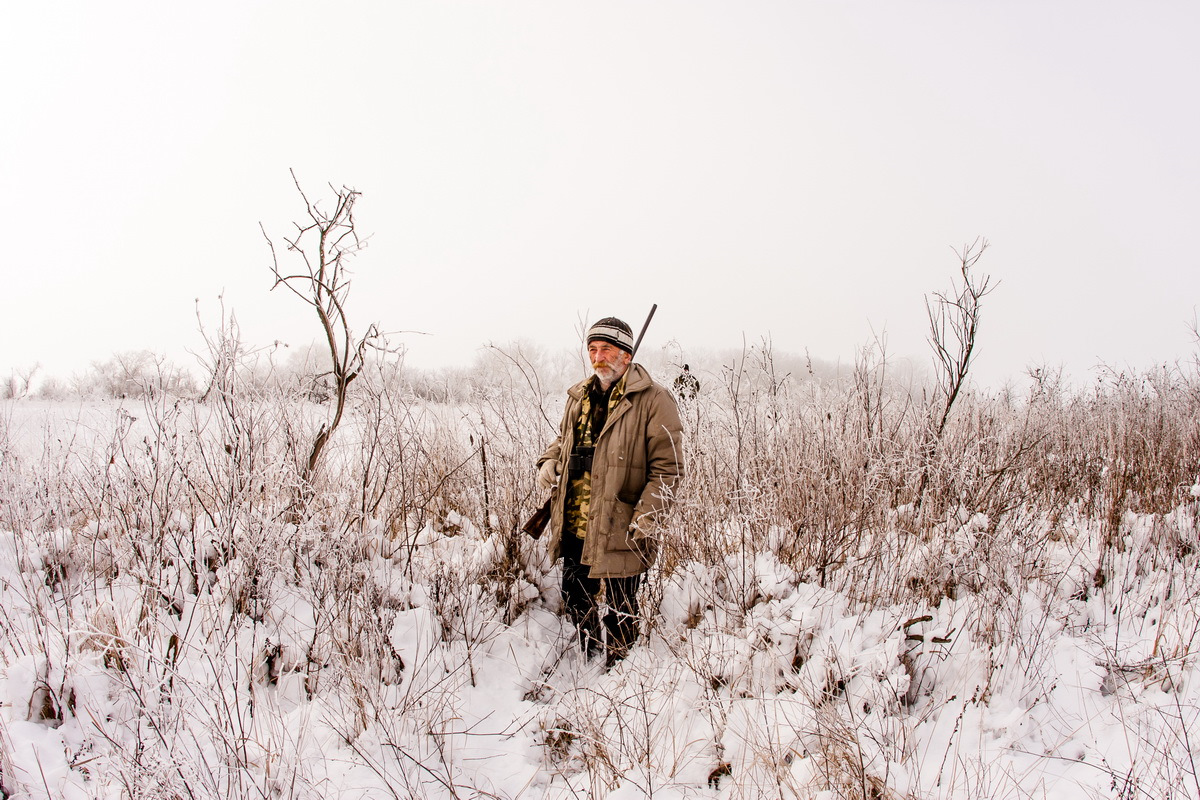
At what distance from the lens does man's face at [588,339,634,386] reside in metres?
2.70

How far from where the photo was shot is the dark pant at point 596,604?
8.71ft

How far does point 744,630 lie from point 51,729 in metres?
2.74

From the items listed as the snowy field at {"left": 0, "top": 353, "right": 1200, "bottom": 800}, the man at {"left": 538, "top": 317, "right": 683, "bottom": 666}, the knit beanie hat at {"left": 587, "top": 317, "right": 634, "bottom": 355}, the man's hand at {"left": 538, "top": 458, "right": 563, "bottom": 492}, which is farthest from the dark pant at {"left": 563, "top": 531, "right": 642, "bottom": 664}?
the knit beanie hat at {"left": 587, "top": 317, "right": 634, "bottom": 355}

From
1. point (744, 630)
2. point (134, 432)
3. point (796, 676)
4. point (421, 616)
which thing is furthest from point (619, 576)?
point (134, 432)

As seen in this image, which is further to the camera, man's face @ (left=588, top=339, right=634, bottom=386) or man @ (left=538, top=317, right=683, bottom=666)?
man's face @ (left=588, top=339, right=634, bottom=386)

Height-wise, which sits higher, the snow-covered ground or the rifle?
the rifle

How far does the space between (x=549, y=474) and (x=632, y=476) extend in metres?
0.56

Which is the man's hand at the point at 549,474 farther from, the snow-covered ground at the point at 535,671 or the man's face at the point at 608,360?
the snow-covered ground at the point at 535,671

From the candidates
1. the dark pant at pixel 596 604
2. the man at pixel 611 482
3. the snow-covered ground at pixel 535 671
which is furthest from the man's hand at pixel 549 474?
the snow-covered ground at pixel 535 671

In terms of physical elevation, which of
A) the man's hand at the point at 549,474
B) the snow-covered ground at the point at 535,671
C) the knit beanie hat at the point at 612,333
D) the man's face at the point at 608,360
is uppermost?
the knit beanie hat at the point at 612,333

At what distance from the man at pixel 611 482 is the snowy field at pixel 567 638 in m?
0.20

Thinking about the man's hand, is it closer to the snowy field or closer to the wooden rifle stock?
the wooden rifle stock

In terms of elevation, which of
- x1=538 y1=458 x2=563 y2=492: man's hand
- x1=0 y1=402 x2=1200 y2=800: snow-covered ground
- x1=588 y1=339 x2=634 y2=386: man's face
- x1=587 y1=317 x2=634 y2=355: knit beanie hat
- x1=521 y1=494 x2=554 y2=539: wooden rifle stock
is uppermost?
x1=587 y1=317 x2=634 y2=355: knit beanie hat

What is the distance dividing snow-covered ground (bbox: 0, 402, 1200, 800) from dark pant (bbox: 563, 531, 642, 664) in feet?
0.37
